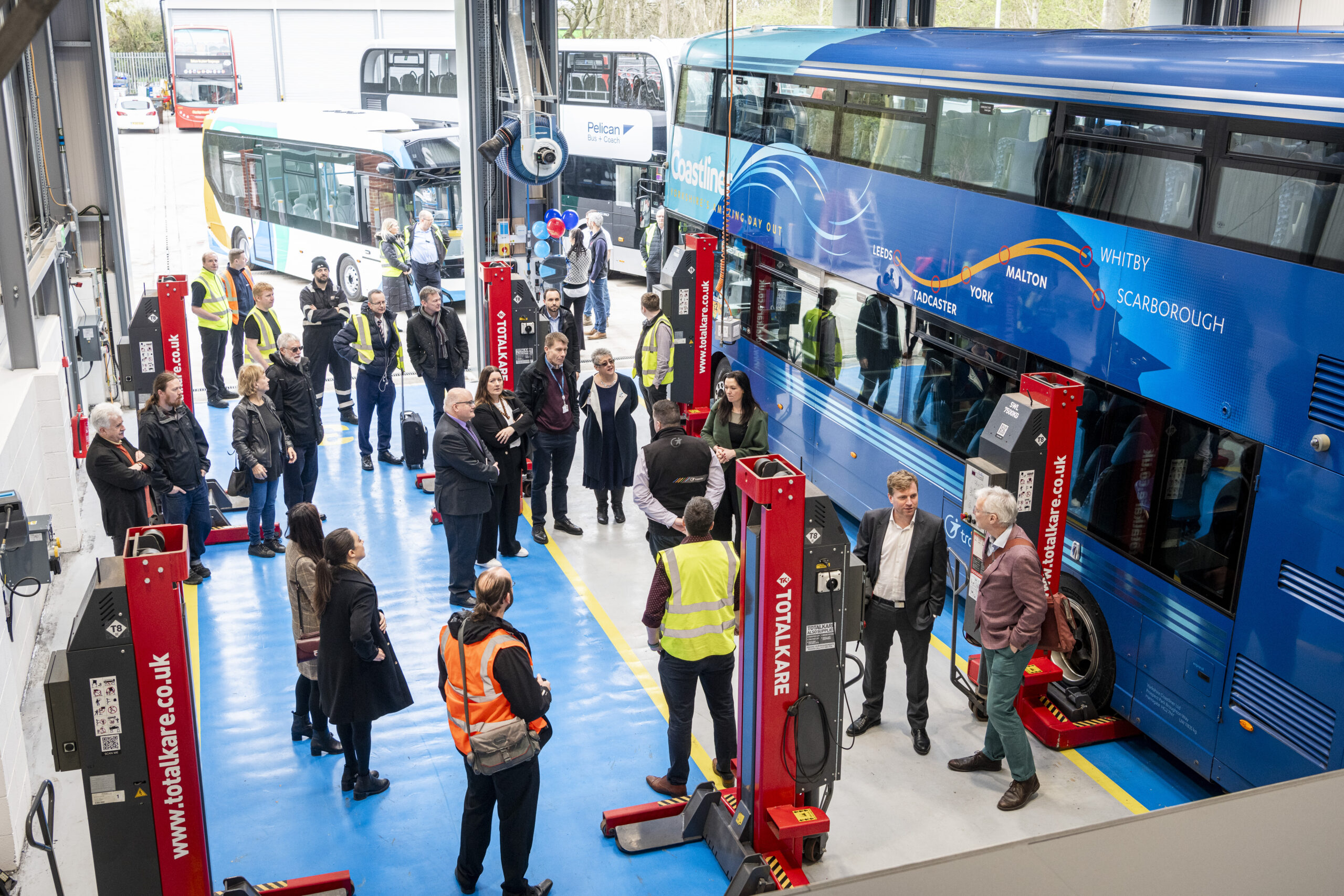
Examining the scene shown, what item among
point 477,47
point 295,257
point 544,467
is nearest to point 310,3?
point 295,257

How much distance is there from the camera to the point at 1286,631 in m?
5.82

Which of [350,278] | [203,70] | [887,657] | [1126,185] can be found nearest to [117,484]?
[887,657]

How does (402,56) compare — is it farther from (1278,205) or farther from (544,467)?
(1278,205)

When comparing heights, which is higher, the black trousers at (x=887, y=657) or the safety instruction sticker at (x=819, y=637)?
the safety instruction sticker at (x=819, y=637)

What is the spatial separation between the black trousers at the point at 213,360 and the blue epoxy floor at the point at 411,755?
419 centimetres

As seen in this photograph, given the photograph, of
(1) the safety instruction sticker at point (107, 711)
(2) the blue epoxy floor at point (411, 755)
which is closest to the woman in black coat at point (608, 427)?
(2) the blue epoxy floor at point (411, 755)

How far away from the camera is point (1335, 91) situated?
17.5ft

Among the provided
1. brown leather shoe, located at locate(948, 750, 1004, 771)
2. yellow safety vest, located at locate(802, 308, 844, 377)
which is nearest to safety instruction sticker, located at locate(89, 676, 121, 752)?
brown leather shoe, located at locate(948, 750, 1004, 771)

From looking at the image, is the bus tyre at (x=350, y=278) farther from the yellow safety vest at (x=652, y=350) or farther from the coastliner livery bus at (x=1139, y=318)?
the coastliner livery bus at (x=1139, y=318)

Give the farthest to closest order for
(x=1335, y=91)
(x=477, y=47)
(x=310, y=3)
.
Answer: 1. (x=310, y=3)
2. (x=477, y=47)
3. (x=1335, y=91)

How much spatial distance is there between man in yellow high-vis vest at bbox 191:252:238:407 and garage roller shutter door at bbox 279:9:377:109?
2931 cm

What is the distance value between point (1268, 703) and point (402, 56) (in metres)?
22.1

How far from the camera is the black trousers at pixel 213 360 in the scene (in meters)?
13.3

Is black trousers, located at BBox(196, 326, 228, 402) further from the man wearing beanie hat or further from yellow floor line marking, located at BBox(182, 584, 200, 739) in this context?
yellow floor line marking, located at BBox(182, 584, 200, 739)
